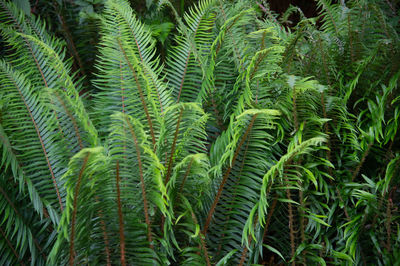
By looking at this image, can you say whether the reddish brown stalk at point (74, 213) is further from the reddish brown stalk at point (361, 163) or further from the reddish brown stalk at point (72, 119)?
the reddish brown stalk at point (361, 163)

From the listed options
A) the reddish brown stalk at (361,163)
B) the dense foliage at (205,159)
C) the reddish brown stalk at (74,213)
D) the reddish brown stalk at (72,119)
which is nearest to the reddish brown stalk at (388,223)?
the dense foliage at (205,159)

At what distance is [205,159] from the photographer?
1.69 m

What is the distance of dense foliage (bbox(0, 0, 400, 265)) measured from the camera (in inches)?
71.8

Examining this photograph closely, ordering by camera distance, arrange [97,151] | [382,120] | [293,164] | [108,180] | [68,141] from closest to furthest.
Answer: [97,151] → [108,180] → [68,141] → [293,164] → [382,120]

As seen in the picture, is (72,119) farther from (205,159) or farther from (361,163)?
(361,163)

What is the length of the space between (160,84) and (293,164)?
89cm

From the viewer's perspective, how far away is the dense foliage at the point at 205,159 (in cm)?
182

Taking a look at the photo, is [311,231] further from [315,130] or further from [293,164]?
[315,130]

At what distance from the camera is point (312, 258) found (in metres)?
2.01

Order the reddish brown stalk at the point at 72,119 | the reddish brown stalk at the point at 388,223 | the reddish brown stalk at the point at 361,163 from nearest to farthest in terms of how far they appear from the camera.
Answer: the reddish brown stalk at the point at 72,119
the reddish brown stalk at the point at 388,223
the reddish brown stalk at the point at 361,163

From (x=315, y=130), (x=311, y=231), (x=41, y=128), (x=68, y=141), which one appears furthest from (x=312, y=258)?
(x=41, y=128)

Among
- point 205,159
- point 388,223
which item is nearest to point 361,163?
point 388,223

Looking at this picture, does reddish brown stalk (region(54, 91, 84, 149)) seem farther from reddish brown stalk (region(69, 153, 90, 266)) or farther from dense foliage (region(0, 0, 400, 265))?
reddish brown stalk (region(69, 153, 90, 266))

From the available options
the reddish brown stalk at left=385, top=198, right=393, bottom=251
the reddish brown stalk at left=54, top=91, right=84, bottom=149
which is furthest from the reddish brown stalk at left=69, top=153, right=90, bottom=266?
the reddish brown stalk at left=385, top=198, right=393, bottom=251
